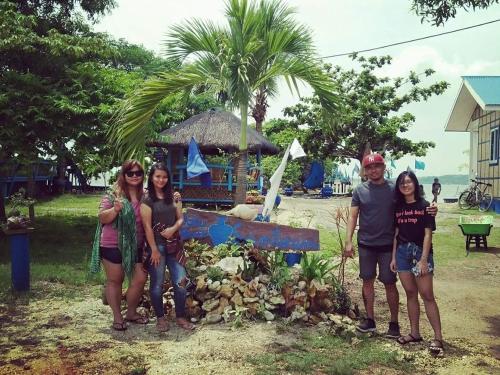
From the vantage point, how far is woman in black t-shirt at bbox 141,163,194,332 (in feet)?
13.8

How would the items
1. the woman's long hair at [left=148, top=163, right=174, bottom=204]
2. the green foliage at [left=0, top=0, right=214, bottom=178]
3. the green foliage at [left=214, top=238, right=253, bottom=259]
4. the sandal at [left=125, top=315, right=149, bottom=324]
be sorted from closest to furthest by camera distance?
the woman's long hair at [left=148, top=163, right=174, bottom=204]
the sandal at [left=125, top=315, right=149, bottom=324]
the green foliage at [left=214, top=238, right=253, bottom=259]
the green foliage at [left=0, top=0, right=214, bottom=178]

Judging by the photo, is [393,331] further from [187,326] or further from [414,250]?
[187,326]

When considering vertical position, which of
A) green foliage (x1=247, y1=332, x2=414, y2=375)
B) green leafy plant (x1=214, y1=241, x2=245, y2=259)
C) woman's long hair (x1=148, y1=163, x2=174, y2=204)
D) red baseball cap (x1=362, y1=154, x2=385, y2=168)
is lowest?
green foliage (x1=247, y1=332, x2=414, y2=375)

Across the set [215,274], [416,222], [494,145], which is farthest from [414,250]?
[494,145]

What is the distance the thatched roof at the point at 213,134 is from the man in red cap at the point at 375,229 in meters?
12.8

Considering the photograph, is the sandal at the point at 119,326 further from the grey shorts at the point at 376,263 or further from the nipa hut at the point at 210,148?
the nipa hut at the point at 210,148

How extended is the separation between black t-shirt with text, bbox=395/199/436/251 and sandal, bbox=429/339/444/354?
2.70 feet

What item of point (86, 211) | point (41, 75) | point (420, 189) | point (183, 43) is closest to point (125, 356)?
point (420, 189)

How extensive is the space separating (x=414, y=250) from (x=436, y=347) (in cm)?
82

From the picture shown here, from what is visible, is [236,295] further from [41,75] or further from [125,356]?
[41,75]

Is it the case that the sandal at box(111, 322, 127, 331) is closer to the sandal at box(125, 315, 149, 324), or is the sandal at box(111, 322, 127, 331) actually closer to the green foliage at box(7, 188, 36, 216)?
the sandal at box(125, 315, 149, 324)

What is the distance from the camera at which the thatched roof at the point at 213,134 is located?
17.2 metres

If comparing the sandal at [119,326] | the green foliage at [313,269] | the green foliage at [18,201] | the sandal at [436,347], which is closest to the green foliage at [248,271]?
the green foliage at [313,269]

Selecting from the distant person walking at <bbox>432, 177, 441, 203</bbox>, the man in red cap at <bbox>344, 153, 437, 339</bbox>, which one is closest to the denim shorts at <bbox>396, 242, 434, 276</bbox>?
the man in red cap at <bbox>344, 153, 437, 339</bbox>
